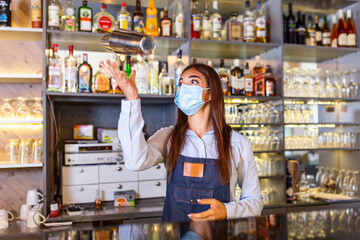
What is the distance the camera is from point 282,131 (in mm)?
2918

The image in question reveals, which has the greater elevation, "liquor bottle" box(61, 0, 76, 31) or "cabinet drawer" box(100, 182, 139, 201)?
"liquor bottle" box(61, 0, 76, 31)

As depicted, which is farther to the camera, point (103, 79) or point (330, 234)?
point (103, 79)

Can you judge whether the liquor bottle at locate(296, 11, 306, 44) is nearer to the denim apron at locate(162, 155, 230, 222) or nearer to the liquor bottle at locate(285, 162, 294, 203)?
the liquor bottle at locate(285, 162, 294, 203)

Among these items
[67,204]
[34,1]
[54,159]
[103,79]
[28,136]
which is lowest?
[67,204]

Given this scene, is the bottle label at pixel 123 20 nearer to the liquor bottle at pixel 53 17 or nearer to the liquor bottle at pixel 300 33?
the liquor bottle at pixel 53 17

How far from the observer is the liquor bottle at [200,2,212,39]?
2859mm

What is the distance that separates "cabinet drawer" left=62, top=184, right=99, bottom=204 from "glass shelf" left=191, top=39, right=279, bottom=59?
1.35 meters

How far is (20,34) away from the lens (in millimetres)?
2549

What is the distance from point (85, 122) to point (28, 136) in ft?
1.47

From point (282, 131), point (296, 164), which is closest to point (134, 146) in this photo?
point (282, 131)

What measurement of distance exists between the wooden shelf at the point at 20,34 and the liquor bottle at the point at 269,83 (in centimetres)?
178

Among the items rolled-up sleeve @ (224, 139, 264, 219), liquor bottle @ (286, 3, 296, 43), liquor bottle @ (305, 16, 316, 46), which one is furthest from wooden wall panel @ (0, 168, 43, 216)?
liquor bottle @ (305, 16, 316, 46)

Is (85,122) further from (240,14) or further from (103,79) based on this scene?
(240,14)

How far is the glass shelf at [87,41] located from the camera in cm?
252
